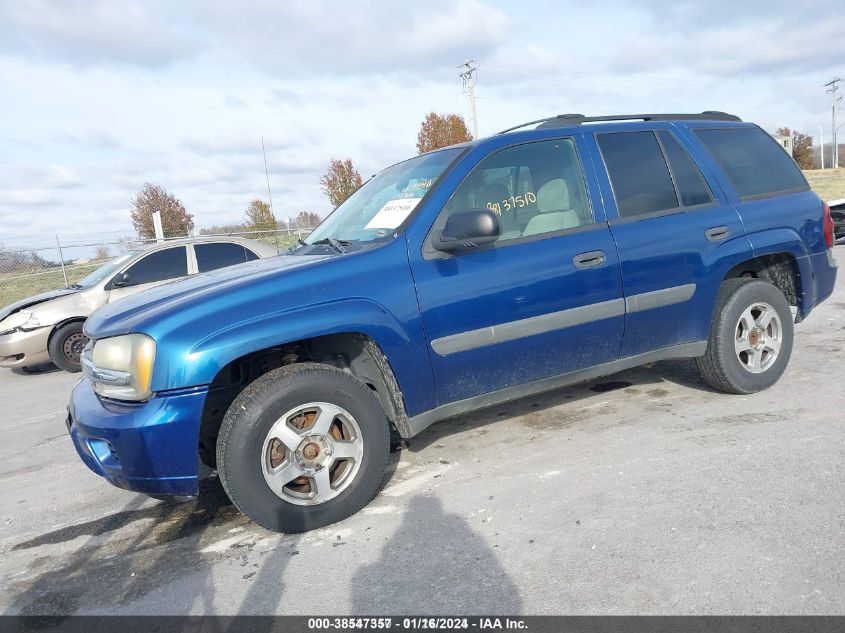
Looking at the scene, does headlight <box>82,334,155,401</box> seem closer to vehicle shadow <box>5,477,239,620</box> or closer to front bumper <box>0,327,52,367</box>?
vehicle shadow <box>5,477,239,620</box>

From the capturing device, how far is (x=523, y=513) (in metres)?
2.99

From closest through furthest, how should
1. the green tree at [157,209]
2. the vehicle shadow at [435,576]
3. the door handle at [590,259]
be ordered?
the vehicle shadow at [435,576] < the door handle at [590,259] < the green tree at [157,209]

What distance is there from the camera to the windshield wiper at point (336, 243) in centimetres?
348

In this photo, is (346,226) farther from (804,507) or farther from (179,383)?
(804,507)

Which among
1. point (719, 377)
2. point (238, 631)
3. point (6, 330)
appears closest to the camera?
point (238, 631)

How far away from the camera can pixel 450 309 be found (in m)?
3.21

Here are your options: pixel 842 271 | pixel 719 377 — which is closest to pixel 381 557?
pixel 719 377

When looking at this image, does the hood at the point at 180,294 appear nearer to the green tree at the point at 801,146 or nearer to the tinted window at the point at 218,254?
the tinted window at the point at 218,254

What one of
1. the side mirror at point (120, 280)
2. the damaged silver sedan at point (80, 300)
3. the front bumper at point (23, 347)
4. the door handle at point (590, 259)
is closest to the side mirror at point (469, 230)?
the door handle at point (590, 259)

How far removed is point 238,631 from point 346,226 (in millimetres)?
2440

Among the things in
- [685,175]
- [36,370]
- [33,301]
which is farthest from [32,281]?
[685,175]

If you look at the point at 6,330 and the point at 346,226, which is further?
the point at 6,330

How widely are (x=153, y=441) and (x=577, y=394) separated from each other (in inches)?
123

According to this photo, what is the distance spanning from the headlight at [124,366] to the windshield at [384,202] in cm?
130
